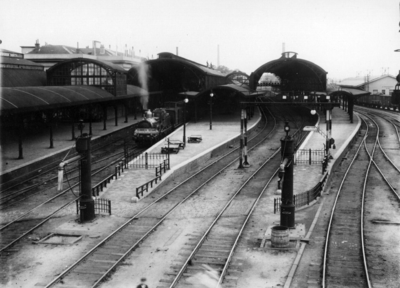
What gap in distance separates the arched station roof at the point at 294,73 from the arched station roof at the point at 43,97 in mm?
22419

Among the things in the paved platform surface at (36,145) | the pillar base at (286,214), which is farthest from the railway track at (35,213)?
the pillar base at (286,214)

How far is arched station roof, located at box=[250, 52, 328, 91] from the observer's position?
6116cm

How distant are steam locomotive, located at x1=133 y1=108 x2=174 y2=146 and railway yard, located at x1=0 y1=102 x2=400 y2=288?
21.4 feet

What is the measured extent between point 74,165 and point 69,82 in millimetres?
22613

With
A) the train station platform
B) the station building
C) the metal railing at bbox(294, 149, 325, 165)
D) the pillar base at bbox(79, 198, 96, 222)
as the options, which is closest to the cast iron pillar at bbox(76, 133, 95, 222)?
the pillar base at bbox(79, 198, 96, 222)

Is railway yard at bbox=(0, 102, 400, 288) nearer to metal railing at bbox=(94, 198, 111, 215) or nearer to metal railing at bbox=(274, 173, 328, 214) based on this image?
metal railing at bbox=(274, 173, 328, 214)

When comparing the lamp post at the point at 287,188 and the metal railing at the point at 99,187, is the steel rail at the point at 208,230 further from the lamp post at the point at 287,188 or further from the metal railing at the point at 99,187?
the metal railing at the point at 99,187

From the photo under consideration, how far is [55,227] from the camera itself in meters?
19.3

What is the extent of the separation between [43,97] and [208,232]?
22592 mm

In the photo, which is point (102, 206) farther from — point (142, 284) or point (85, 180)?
point (142, 284)

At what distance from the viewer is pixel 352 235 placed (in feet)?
59.9

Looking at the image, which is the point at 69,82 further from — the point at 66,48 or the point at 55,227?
the point at 66,48

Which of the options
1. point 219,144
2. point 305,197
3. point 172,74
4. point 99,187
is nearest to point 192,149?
point 219,144

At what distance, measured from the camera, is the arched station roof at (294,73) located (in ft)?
201
